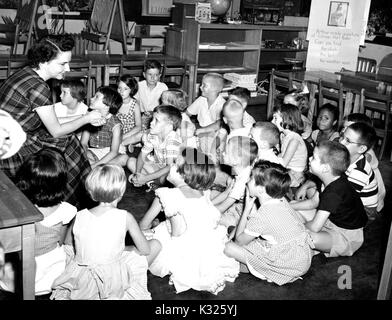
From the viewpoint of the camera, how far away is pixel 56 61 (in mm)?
3375

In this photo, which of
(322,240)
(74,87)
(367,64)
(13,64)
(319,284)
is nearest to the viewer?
(319,284)

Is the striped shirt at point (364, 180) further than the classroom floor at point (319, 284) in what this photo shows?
Yes

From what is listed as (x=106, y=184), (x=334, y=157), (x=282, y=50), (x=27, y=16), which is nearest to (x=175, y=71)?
(x=27, y=16)

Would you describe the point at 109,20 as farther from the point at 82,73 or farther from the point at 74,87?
the point at 74,87

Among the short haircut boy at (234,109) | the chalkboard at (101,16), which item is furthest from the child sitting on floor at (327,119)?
the chalkboard at (101,16)

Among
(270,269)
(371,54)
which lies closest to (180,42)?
(371,54)

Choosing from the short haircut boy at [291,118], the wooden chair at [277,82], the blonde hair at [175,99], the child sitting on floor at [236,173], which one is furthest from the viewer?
the wooden chair at [277,82]

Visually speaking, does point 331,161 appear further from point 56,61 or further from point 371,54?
point 371,54

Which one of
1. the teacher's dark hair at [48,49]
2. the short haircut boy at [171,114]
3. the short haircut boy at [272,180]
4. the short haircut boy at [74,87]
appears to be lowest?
the short haircut boy at [272,180]

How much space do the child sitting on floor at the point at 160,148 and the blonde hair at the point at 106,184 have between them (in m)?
1.43

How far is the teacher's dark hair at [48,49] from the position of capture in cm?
334

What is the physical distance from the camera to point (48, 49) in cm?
334

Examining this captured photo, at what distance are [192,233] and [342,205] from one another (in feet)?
3.31

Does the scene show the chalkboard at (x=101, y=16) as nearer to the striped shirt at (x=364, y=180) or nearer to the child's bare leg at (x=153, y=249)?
the striped shirt at (x=364, y=180)
